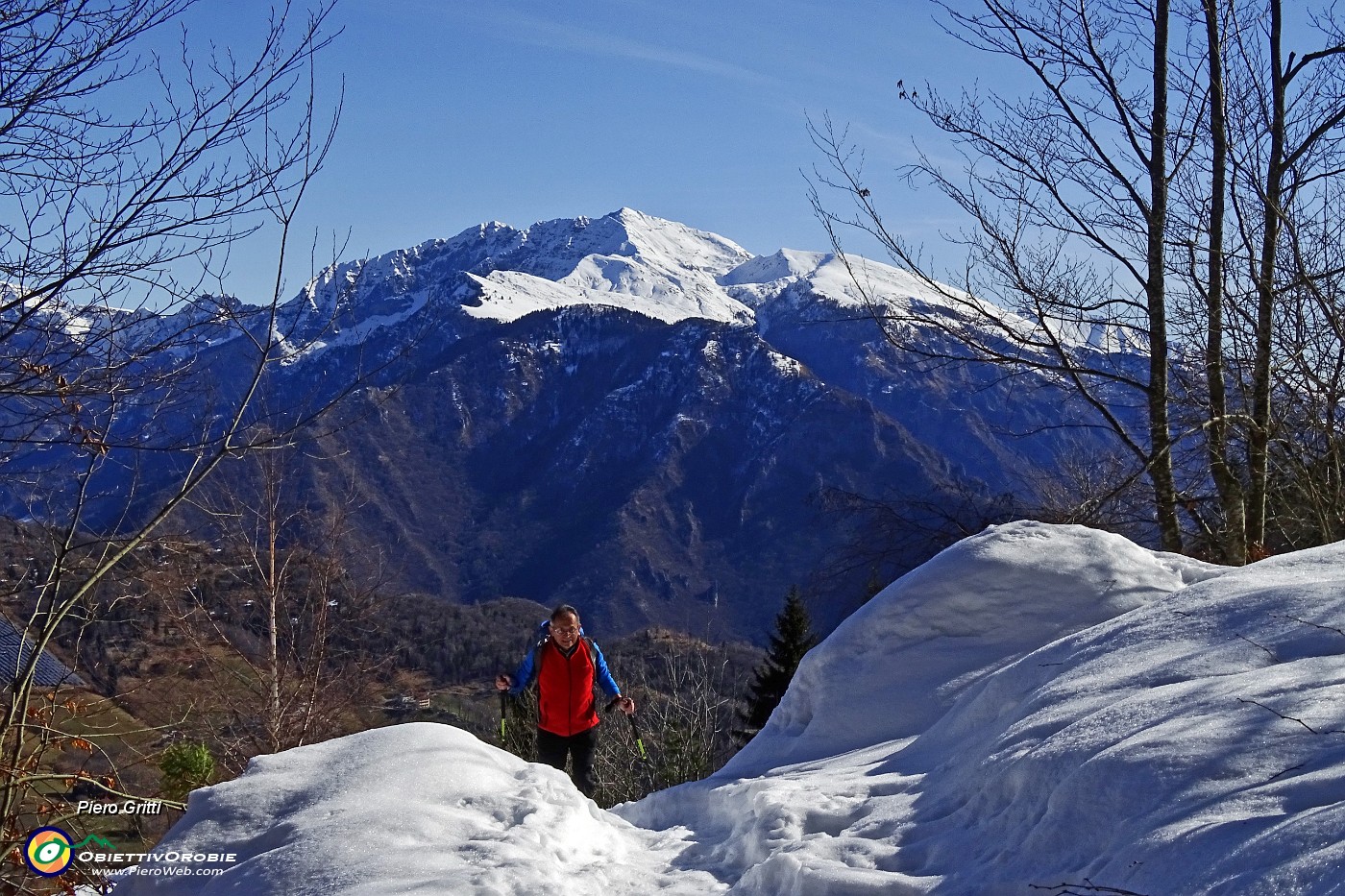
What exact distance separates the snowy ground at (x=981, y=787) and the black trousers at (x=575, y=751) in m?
1.09

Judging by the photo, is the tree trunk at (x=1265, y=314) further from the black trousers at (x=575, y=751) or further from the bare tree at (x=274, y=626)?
the bare tree at (x=274, y=626)

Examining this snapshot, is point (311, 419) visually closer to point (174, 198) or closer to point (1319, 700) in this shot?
point (174, 198)

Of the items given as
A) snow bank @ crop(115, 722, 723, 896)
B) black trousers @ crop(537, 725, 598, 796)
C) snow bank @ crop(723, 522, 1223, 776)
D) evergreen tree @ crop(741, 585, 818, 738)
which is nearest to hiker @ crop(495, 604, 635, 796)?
black trousers @ crop(537, 725, 598, 796)

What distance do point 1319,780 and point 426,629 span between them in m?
89.6

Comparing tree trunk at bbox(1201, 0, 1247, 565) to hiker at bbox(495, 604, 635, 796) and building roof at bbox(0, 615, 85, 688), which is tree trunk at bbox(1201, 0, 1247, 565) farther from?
building roof at bbox(0, 615, 85, 688)

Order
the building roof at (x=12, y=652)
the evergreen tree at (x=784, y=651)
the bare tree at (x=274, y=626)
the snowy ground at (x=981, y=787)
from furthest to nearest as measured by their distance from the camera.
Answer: the evergreen tree at (x=784, y=651)
the bare tree at (x=274, y=626)
the building roof at (x=12, y=652)
the snowy ground at (x=981, y=787)

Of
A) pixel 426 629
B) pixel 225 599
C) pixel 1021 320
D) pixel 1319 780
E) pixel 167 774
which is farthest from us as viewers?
pixel 426 629

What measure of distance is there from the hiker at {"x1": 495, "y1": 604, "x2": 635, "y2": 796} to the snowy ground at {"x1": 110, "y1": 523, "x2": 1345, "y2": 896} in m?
1.08

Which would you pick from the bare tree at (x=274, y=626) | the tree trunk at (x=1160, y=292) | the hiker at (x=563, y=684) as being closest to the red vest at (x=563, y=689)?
the hiker at (x=563, y=684)

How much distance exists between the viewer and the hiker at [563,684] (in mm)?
7152

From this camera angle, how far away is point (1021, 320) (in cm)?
927

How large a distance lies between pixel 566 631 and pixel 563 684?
354mm

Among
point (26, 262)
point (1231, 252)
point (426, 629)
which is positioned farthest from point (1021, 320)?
point (426, 629)

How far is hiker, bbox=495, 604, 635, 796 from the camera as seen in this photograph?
715 centimetres
